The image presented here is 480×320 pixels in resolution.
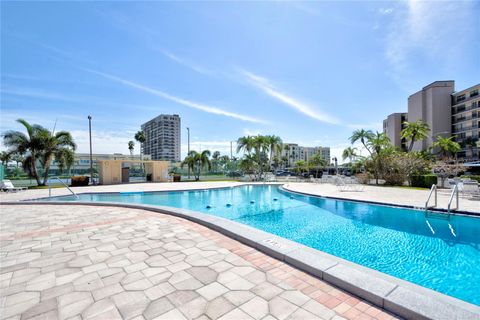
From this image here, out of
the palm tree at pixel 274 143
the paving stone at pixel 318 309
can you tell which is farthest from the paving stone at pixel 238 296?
the palm tree at pixel 274 143

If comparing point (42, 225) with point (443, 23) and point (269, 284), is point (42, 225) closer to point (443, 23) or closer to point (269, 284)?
point (269, 284)

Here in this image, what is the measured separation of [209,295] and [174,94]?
59.8ft

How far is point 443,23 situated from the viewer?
29.7 feet

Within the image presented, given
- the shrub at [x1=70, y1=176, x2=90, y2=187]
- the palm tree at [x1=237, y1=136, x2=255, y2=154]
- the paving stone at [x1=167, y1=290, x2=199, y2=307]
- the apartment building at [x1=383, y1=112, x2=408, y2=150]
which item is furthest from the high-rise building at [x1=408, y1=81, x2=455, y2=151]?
the shrub at [x1=70, y1=176, x2=90, y2=187]

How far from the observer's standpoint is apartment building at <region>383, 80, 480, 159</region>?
37784mm

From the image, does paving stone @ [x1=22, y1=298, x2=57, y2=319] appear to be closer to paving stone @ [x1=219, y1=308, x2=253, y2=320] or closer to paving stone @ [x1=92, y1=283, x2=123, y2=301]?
paving stone @ [x1=92, y1=283, x2=123, y2=301]

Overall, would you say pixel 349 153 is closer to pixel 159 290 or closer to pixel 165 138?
pixel 159 290

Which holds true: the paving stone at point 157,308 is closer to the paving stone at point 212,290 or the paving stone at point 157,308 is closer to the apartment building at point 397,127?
the paving stone at point 212,290

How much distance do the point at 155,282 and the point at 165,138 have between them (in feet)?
321

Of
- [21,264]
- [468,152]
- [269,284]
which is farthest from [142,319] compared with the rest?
[468,152]

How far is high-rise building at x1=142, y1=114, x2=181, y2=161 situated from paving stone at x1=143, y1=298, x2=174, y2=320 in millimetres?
96221

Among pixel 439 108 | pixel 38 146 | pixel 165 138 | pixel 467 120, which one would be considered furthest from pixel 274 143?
pixel 165 138

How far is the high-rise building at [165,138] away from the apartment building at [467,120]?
90.2 metres

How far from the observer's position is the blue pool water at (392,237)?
11.9ft
